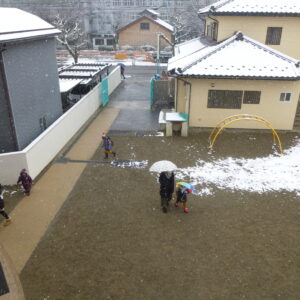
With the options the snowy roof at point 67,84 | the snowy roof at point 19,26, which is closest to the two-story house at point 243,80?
the snowy roof at point 67,84

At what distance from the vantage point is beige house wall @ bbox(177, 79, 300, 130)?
1562 cm

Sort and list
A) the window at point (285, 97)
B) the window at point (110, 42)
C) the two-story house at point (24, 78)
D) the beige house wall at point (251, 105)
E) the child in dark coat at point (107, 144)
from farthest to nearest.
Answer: the window at point (110, 42), the window at point (285, 97), the beige house wall at point (251, 105), the child in dark coat at point (107, 144), the two-story house at point (24, 78)

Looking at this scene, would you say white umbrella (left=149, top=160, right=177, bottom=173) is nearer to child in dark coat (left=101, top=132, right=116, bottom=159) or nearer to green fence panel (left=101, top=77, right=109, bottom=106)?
child in dark coat (left=101, top=132, right=116, bottom=159)

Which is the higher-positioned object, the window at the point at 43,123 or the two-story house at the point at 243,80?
the two-story house at the point at 243,80

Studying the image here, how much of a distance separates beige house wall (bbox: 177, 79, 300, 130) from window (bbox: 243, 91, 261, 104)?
0.16m

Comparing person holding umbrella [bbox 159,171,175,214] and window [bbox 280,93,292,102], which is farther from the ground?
window [bbox 280,93,292,102]

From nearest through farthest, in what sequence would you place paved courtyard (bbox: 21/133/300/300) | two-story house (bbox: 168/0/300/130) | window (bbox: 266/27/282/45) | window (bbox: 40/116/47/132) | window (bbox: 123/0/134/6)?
paved courtyard (bbox: 21/133/300/300) < window (bbox: 40/116/47/132) < two-story house (bbox: 168/0/300/130) < window (bbox: 266/27/282/45) < window (bbox: 123/0/134/6)

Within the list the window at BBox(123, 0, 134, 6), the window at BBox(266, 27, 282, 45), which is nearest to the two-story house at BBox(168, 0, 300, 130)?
the window at BBox(266, 27, 282, 45)

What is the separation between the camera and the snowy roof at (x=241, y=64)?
49.4 ft

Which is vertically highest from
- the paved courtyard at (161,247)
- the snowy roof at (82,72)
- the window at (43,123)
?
the snowy roof at (82,72)

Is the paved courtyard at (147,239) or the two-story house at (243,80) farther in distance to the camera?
the two-story house at (243,80)

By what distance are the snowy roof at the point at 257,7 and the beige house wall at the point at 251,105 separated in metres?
4.85

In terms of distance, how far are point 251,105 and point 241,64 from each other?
2.21 m

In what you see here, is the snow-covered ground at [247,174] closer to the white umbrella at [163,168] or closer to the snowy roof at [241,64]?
the white umbrella at [163,168]
